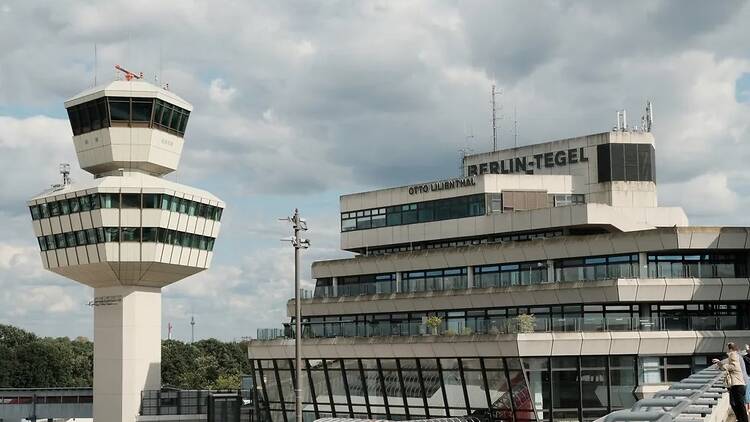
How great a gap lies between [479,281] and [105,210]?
83.8 feet

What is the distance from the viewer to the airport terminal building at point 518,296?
51.5 metres

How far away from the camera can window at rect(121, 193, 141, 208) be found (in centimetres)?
6706

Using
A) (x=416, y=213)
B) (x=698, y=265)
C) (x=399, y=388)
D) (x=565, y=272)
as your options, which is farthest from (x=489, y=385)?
(x=416, y=213)

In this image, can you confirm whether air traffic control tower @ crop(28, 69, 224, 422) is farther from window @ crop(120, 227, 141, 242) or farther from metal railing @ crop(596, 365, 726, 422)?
metal railing @ crop(596, 365, 726, 422)

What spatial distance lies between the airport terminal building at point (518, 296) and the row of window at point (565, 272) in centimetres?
9

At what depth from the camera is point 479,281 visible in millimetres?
59406

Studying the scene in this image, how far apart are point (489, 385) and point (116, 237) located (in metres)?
28.2

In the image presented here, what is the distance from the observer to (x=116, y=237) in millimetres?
67000

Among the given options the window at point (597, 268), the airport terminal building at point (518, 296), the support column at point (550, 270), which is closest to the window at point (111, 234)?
the airport terminal building at point (518, 296)

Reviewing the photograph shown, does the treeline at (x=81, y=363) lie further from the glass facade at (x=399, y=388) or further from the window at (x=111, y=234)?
the glass facade at (x=399, y=388)

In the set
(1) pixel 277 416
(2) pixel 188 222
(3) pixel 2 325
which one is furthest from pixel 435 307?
(3) pixel 2 325

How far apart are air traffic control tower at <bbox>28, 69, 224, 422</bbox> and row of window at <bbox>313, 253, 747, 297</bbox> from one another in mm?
13829

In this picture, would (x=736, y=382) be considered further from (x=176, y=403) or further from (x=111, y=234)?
(x=176, y=403)

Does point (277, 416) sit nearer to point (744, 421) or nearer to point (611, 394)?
point (611, 394)
